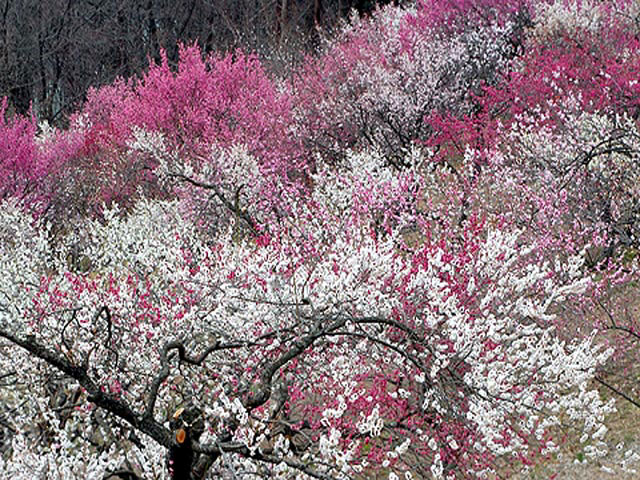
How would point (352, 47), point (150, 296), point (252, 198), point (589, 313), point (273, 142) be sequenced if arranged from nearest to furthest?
point (150, 296), point (589, 313), point (252, 198), point (273, 142), point (352, 47)

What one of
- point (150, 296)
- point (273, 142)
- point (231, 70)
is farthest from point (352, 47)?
point (150, 296)

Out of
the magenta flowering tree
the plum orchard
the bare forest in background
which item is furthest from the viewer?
the bare forest in background

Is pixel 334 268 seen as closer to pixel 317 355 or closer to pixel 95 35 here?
pixel 317 355

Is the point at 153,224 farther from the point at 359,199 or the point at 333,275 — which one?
the point at 333,275

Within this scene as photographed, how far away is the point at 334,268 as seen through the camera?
859 cm

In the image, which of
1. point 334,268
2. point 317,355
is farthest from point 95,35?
point 317,355

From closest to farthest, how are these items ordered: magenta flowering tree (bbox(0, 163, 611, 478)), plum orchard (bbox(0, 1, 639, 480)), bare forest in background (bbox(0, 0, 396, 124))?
plum orchard (bbox(0, 1, 639, 480)) → magenta flowering tree (bbox(0, 163, 611, 478)) → bare forest in background (bbox(0, 0, 396, 124))

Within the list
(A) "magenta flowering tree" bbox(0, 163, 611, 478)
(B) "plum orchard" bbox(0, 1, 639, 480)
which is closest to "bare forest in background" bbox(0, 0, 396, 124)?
(B) "plum orchard" bbox(0, 1, 639, 480)

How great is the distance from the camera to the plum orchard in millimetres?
6367

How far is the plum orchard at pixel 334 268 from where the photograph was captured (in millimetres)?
6367

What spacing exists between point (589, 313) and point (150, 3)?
33.9 m

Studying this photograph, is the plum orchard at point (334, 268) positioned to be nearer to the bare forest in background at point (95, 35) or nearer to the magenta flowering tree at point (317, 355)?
the magenta flowering tree at point (317, 355)

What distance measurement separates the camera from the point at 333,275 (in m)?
7.66

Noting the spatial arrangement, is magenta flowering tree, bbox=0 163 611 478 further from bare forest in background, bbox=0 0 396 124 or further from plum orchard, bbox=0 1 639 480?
bare forest in background, bbox=0 0 396 124
